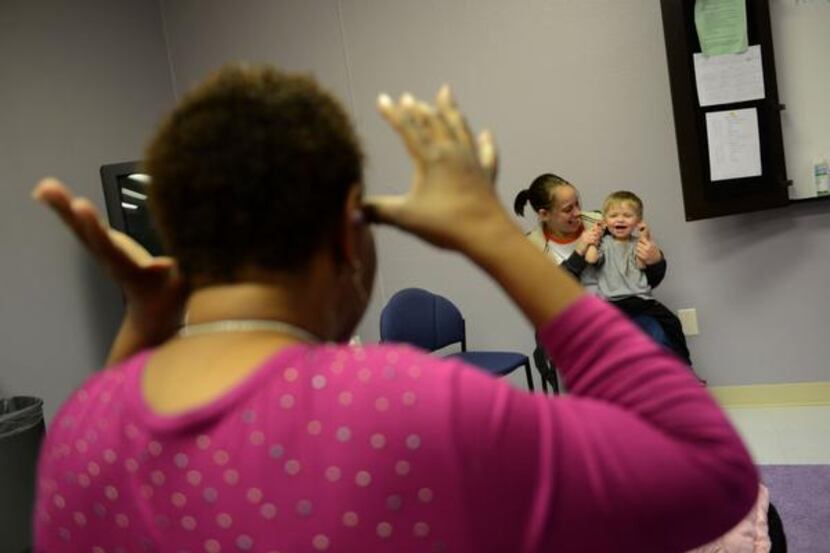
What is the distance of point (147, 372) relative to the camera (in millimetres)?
609

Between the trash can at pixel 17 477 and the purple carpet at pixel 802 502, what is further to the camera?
the trash can at pixel 17 477

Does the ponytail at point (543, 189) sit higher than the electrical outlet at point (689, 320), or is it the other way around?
the ponytail at point (543, 189)

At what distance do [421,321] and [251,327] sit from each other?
2.99m

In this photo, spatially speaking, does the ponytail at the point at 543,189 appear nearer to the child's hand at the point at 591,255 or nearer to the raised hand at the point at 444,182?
the child's hand at the point at 591,255

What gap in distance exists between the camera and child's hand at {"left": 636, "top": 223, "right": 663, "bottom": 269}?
132 inches

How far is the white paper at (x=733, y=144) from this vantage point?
11.0 feet

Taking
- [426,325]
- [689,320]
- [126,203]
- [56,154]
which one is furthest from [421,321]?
[56,154]

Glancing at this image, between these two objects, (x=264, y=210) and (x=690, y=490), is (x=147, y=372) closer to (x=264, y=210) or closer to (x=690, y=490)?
(x=264, y=210)

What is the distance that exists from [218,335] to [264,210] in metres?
0.11

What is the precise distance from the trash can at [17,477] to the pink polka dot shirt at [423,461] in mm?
2652

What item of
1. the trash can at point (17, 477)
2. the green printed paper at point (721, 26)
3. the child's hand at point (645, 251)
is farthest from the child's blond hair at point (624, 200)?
the trash can at point (17, 477)

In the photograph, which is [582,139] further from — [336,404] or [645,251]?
[336,404]

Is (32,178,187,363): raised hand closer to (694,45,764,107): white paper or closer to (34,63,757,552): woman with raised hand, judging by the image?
(34,63,757,552): woman with raised hand

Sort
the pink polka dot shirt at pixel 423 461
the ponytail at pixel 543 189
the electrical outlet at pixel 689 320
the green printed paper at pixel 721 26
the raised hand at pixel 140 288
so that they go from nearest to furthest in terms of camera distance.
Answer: the pink polka dot shirt at pixel 423 461 → the raised hand at pixel 140 288 → the green printed paper at pixel 721 26 → the ponytail at pixel 543 189 → the electrical outlet at pixel 689 320
